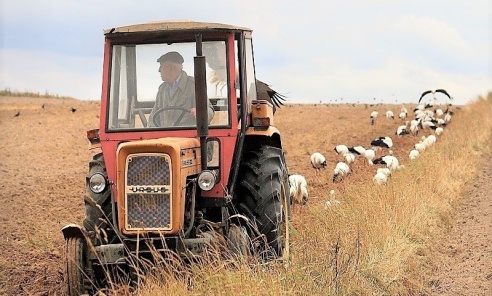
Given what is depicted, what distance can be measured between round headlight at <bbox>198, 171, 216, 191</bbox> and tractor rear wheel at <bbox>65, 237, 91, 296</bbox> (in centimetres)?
118

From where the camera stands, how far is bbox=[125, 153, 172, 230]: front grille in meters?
7.42

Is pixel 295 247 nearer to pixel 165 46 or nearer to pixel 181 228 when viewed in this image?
pixel 181 228

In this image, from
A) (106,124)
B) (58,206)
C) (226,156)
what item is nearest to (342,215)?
(226,156)

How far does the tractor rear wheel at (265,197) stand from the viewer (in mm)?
8094

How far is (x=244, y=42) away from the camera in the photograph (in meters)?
8.71

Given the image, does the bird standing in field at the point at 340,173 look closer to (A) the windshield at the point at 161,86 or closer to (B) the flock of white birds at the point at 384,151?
(B) the flock of white birds at the point at 384,151

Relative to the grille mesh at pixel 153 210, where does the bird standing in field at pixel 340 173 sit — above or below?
below

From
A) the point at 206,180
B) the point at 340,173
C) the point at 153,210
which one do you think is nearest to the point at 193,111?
the point at 206,180

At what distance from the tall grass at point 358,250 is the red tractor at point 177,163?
38 centimetres

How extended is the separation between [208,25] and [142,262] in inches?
94.8

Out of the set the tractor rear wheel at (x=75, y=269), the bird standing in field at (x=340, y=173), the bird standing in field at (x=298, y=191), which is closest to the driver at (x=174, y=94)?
the tractor rear wheel at (x=75, y=269)

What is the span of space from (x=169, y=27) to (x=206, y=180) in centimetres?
152

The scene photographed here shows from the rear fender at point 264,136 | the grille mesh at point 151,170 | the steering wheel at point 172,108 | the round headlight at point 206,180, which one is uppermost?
the steering wheel at point 172,108

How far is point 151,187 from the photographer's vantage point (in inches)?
292
